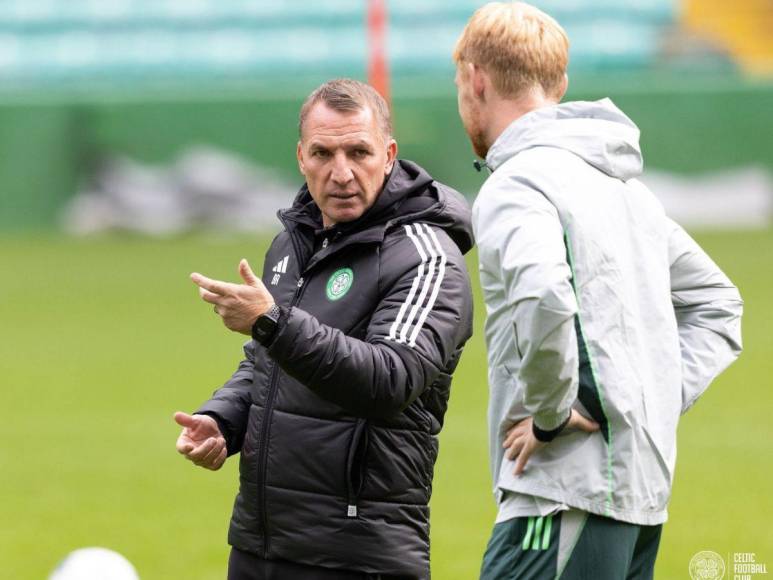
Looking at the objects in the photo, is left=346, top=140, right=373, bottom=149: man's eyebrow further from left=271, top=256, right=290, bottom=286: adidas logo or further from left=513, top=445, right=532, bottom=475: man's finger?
left=513, top=445, right=532, bottom=475: man's finger

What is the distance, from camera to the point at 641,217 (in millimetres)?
3498

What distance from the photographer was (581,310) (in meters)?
3.35

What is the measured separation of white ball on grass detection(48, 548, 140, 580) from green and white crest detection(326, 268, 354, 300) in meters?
1.05

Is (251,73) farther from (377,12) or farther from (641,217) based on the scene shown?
(641,217)

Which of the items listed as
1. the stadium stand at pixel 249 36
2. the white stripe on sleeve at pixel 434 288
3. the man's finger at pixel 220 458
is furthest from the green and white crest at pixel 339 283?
the stadium stand at pixel 249 36

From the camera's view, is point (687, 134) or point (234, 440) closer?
point (234, 440)

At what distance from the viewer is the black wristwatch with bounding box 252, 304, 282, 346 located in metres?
3.49

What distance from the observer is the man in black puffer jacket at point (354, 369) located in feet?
11.8

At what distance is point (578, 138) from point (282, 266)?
0.95 m

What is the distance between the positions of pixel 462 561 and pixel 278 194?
14849 mm

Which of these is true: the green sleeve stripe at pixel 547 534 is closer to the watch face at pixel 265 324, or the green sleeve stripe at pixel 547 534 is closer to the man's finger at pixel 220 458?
the watch face at pixel 265 324

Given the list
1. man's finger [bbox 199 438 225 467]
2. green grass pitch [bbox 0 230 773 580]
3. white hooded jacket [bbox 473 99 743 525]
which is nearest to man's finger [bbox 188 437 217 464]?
man's finger [bbox 199 438 225 467]

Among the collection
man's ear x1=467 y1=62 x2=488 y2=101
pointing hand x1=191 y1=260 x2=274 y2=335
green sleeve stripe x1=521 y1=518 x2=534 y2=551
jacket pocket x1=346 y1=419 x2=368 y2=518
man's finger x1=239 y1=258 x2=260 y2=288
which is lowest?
green sleeve stripe x1=521 y1=518 x2=534 y2=551

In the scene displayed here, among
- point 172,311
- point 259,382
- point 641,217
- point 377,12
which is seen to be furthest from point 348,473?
point 377,12
